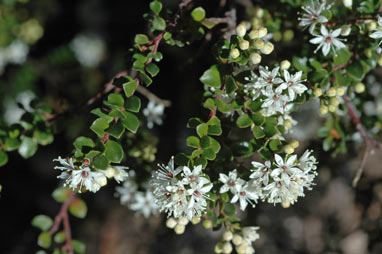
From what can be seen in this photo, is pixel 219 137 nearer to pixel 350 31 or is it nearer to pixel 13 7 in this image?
pixel 350 31

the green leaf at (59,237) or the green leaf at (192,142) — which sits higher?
the green leaf at (192,142)

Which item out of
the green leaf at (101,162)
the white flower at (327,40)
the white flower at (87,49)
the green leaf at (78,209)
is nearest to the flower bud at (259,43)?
the white flower at (327,40)

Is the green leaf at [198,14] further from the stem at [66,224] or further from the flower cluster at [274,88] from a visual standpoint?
the stem at [66,224]

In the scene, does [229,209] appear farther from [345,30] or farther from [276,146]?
[345,30]

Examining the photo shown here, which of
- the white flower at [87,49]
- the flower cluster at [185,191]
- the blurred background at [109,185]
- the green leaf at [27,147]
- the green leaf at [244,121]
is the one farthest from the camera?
the white flower at [87,49]

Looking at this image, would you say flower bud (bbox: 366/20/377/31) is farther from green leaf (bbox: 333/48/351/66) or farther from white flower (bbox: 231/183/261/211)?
white flower (bbox: 231/183/261/211)

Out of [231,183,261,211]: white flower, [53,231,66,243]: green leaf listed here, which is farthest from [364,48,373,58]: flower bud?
[53,231,66,243]: green leaf

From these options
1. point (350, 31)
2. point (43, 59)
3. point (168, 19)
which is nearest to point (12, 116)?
point (43, 59)
